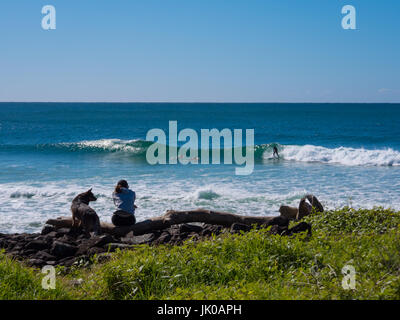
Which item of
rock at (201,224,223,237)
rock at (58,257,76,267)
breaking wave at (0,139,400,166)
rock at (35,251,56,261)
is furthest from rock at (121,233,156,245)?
breaking wave at (0,139,400,166)

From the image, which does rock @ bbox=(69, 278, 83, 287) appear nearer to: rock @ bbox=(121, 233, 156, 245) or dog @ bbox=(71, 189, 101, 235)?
rock @ bbox=(121, 233, 156, 245)

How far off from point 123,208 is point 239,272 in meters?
4.86

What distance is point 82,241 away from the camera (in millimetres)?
9508

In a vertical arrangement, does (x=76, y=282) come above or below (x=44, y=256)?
above

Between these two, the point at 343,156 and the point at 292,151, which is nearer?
the point at 343,156

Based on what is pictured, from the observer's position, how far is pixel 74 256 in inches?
340

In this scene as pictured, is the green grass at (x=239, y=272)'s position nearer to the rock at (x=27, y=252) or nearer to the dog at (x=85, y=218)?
the rock at (x=27, y=252)

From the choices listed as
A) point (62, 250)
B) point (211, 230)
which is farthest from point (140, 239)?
point (62, 250)

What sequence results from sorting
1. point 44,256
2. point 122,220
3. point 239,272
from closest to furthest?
point 239,272 < point 44,256 < point 122,220

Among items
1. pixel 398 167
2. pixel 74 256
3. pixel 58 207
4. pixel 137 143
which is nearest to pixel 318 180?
pixel 398 167

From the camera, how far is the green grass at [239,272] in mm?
5184

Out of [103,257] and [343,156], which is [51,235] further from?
[343,156]

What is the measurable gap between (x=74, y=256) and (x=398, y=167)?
20522 mm
